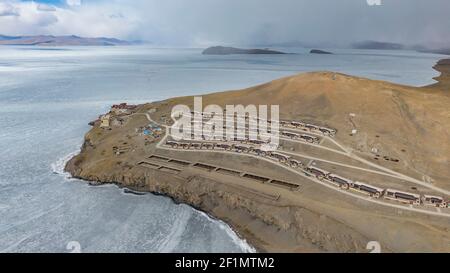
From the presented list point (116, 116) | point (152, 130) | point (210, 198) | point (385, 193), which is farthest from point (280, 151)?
point (116, 116)

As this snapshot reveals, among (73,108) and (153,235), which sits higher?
(73,108)

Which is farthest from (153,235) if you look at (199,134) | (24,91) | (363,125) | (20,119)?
(24,91)

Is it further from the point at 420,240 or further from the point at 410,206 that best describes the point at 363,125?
the point at 420,240

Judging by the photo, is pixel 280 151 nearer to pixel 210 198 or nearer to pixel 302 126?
pixel 302 126

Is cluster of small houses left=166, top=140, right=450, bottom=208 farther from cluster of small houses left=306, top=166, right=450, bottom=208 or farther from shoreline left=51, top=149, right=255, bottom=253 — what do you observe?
shoreline left=51, top=149, right=255, bottom=253

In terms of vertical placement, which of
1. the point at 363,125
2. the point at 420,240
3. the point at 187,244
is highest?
the point at 363,125
